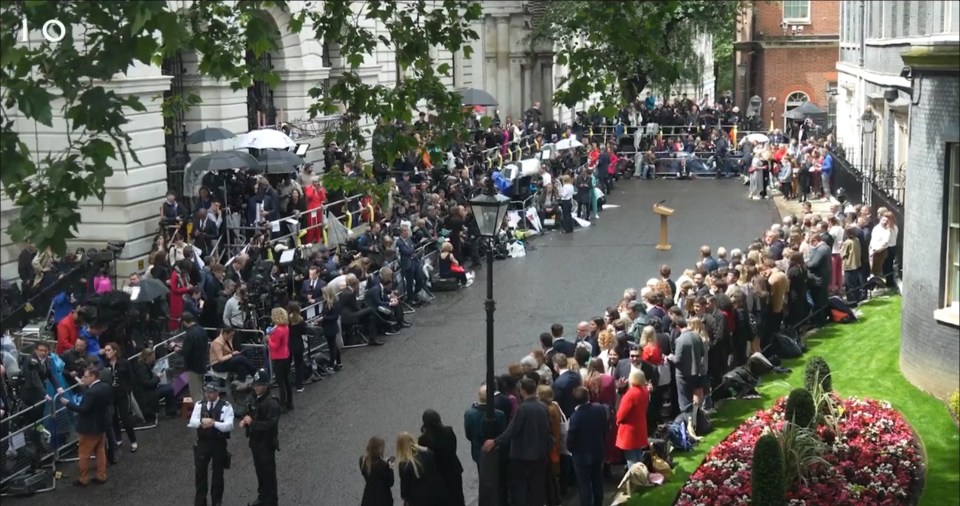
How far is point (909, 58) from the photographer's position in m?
14.6

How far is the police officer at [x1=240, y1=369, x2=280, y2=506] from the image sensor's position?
1495 cm

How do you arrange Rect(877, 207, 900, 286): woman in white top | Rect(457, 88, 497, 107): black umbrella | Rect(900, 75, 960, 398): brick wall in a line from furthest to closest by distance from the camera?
Rect(457, 88, 497, 107): black umbrella → Rect(877, 207, 900, 286): woman in white top → Rect(900, 75, 960, 398): brick wall

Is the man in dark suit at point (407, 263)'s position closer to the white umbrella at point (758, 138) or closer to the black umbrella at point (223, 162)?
the black umbrella at point (223, 162)

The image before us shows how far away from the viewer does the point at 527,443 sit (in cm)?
1416

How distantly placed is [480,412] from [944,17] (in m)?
6.30

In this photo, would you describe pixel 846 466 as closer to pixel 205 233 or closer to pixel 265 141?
pixel 205 233

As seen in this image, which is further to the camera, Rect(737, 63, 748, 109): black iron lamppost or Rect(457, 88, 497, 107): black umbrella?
Rect(737, 63, 748, 109): black iron lamppost

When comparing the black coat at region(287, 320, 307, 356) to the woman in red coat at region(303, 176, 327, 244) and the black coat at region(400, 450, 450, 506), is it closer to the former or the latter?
the black coat at region(400, 450, 450, 506)

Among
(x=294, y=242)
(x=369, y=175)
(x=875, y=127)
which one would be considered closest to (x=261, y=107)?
(x=294, y=242)

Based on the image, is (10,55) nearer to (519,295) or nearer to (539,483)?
(539,483)

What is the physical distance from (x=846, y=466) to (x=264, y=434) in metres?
6.23

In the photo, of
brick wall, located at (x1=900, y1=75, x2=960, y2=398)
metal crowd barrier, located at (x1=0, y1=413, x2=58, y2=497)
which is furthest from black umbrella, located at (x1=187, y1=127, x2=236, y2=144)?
brick wall, located at (x1=900, y1=75, x2=960, y2=398)

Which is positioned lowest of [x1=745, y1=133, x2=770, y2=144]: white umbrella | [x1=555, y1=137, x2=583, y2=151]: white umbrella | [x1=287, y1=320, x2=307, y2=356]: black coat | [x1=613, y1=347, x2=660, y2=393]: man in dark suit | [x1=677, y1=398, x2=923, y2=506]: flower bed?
[x1=677, y1=398, x2=923, y2=506]: flower bed

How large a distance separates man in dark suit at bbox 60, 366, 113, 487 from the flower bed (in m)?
6.81
